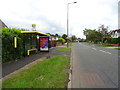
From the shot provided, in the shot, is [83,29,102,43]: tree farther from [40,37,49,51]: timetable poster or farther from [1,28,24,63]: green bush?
[1,28,24,63]: green bush

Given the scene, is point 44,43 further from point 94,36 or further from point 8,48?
point 94,36

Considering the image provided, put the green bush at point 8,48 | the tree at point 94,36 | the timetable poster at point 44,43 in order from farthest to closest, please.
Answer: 1. the tree at point 94,36
2. the timetable poster at point 44,43
3. the green bush at point 8,48

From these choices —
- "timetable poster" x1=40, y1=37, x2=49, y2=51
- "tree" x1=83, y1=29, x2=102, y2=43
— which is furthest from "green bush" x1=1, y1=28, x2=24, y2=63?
"tree" x1=83, y1=29, x2=102, y2=43

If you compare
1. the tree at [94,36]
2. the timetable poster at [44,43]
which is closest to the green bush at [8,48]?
the timetable poster at [44,43]

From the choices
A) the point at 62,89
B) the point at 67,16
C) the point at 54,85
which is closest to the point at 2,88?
the point at 54,85

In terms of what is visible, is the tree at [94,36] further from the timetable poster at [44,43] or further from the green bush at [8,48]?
the green bush at [8,48]

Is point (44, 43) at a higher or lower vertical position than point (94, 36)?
lower

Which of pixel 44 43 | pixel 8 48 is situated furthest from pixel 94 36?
pixel 8 48

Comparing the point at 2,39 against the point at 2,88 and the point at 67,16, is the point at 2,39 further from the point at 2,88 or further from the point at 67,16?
the point at 67,16

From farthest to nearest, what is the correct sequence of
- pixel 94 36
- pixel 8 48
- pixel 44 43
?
pixel 94 36 < pixel 44 43 < pixel 8 48

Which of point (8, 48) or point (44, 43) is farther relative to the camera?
point (44, 43)

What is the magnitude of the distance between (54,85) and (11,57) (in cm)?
583

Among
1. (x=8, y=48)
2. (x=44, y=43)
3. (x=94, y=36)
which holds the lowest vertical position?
(x=8, y=48)

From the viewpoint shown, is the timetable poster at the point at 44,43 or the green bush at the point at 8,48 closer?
the green bush at the point at 8,48
